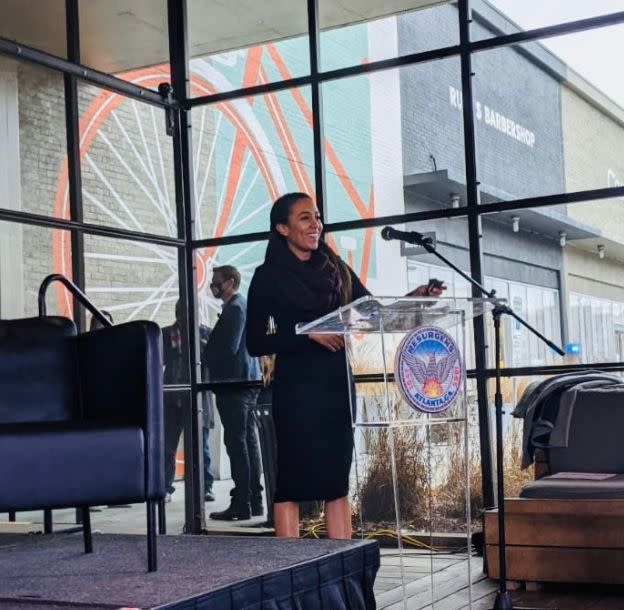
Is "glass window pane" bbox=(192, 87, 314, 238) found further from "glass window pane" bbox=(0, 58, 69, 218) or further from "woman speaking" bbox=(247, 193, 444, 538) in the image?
"woman speaking" bbox=(247, 193, 444, 538)

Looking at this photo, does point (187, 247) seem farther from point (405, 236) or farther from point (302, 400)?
point (405, 236)

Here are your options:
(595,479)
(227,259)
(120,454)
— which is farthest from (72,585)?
(227,259)

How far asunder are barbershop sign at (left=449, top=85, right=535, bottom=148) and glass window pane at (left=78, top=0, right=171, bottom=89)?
189cm

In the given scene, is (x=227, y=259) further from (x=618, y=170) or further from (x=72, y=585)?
(x=72, y=585)

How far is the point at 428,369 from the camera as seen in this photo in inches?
121

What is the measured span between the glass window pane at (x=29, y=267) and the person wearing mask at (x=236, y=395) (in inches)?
42.6

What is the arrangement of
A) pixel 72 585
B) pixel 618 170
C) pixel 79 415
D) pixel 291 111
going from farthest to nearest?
pixel 291 111, pixel 618 170, pixel 79 415, pixel 72 585

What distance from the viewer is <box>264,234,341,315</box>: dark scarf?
3779 mm

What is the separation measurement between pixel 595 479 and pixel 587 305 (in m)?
1.36

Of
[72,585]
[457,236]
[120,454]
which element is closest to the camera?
[72,585]

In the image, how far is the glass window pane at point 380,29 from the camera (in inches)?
235

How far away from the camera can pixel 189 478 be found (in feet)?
21.3

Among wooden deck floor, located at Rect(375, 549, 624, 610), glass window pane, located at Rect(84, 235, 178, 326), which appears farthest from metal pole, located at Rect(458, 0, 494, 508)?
glass window pane, located at Rect(84, 235, 178, 326)

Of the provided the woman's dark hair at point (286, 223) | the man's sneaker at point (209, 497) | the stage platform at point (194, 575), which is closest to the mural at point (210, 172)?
the man's sneaker at point (209, 497)
